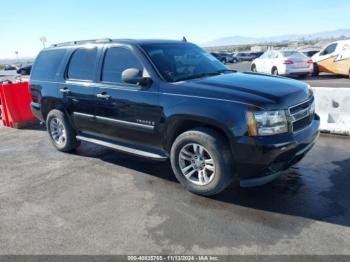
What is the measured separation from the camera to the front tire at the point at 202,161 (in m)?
4.15

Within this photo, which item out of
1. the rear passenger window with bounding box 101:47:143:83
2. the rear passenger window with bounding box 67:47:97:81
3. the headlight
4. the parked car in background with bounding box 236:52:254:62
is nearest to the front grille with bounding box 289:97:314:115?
the headlight

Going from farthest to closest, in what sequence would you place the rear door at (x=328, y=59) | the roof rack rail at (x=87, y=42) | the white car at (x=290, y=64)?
the white car at (x=290, y=64)
the rear door at (x=328, y=59)
the roof rack rail at (x=87, y=42)

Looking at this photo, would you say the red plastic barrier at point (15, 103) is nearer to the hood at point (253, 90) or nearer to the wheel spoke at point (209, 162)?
the hood at point (253, 90)

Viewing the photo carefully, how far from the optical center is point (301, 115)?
4262mm

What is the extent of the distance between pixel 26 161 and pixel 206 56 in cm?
375

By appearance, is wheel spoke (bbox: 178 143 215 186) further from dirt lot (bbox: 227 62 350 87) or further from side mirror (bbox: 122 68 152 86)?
dirt lot (bbox: 227 62 350 87)

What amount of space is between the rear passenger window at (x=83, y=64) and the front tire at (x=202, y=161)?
214 centimetres

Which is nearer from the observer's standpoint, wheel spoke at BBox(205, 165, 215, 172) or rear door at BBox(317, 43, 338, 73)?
wheel spoke at BBox(205, 165, 215, 172)

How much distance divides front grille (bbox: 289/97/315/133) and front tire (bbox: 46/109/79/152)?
399 centimetres

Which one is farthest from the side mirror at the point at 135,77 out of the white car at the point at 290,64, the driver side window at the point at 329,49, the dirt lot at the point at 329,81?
the driver side window at the point at 329,49

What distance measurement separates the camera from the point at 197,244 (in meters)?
3.42

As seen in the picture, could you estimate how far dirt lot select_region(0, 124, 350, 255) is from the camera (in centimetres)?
344

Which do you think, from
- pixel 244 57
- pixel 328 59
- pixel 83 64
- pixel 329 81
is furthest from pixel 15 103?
pixel 244 57

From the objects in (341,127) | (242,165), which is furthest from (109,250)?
(341,127)
